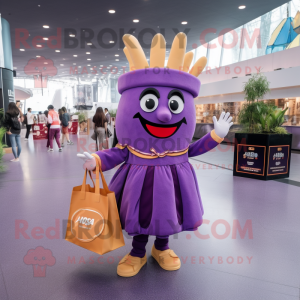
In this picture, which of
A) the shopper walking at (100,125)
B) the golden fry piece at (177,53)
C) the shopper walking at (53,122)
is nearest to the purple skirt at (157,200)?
the golden fry piece at (177,53)

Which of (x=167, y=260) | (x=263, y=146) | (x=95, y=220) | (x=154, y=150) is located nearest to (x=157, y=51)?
(x=154, y=150)

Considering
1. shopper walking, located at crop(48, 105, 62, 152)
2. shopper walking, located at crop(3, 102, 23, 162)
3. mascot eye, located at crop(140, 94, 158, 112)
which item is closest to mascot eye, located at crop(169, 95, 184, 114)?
mascot eye, located at crop(140, 94, 158, 112)

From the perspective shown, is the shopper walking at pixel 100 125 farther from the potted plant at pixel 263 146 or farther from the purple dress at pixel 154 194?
the purple dress at pixel 154 194

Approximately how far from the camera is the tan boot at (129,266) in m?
1.82

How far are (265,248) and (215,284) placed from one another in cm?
71

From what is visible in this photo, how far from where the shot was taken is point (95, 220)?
1.62 m

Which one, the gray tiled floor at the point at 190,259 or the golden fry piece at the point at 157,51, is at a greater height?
the golden fry piece at the point at 157,51

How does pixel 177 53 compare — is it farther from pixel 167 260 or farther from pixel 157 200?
pixel 167 260

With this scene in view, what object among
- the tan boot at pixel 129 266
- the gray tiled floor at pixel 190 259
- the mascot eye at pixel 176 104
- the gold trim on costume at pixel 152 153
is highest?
the mascot eye at pixel 176 104

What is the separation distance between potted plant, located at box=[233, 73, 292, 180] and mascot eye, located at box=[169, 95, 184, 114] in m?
3.21

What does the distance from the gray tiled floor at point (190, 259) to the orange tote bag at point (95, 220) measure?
32cm

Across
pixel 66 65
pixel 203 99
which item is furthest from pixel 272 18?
pixel 66 65

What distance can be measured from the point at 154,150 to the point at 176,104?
0.34m

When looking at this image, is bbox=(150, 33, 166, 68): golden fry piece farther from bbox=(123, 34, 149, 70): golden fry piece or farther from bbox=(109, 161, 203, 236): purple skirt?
bbox=(109, 161, 203, 236): purple skirt
